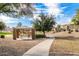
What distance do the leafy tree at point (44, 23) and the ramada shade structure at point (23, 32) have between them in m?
0.05

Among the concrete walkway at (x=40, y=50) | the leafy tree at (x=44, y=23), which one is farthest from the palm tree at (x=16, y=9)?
the concrete walkway at (x=40, y=50)

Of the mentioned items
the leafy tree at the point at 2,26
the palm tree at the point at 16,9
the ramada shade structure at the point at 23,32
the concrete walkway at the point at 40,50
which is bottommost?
the concrete walkway at the point at 40,50

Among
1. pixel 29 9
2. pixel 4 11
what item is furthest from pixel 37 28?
pixel 4 11

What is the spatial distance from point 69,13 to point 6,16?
1.73 feet

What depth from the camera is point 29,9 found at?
→ 6.86ft

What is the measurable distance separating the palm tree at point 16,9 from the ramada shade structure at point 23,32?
0.39ft

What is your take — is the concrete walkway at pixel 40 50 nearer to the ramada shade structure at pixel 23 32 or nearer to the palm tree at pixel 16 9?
the ramada shade structure at pixel 23 32

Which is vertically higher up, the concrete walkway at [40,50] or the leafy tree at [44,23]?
the leafy tree at [44,23]

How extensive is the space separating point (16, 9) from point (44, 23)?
0.26m

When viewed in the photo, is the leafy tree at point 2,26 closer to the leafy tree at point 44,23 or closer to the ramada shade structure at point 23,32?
the ramada shade structure at point 23,32

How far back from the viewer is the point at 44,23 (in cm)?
212

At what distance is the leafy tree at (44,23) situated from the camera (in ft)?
6.85

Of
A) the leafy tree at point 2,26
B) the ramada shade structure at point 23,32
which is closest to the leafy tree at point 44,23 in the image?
the ramada shade structure at point 23,32

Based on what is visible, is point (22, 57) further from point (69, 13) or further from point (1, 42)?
point (69, 13)
